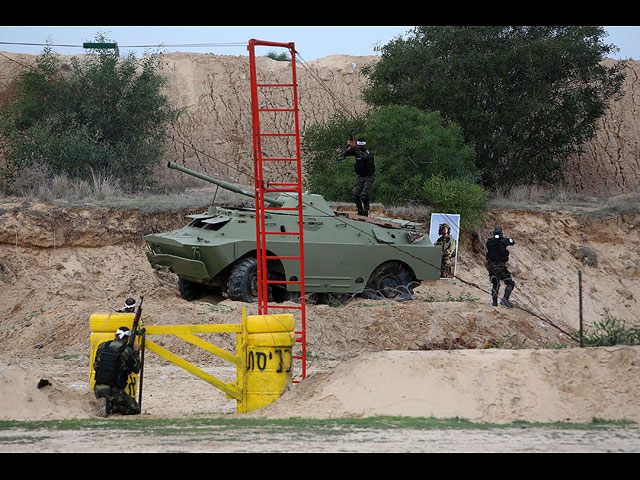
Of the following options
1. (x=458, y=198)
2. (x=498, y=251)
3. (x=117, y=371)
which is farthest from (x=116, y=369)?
(x=458, y=198)

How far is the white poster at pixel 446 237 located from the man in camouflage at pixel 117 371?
44.1 feet

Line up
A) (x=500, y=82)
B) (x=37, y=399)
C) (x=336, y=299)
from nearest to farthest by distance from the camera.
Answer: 1. (x=37, y=399)
2. (x=336, y=299)
3. (x=500, y=82)

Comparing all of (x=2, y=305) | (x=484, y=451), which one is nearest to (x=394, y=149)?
(x=2, y=305)

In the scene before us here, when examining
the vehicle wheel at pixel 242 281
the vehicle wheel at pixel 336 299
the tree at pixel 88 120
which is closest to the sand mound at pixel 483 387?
the vehicle wheel at pixel 242 281

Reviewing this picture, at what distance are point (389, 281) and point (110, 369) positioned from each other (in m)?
10.4

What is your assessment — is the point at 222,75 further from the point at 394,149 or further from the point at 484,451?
the point at 484,451

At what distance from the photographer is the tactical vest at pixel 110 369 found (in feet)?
33.1

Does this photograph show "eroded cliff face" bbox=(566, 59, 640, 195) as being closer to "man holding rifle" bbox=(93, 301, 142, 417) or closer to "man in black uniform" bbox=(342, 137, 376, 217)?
"man in black uniform" bbox=(342, 137, 376, 217)

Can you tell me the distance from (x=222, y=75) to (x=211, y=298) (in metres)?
22.9

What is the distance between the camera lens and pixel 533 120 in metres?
30.1

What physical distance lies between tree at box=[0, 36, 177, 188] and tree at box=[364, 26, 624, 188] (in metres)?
8.18

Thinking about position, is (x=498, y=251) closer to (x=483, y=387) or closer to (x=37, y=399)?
(x=483, y=387)

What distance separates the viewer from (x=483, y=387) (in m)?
9.81

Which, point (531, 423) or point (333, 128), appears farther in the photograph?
point (333, 128)
